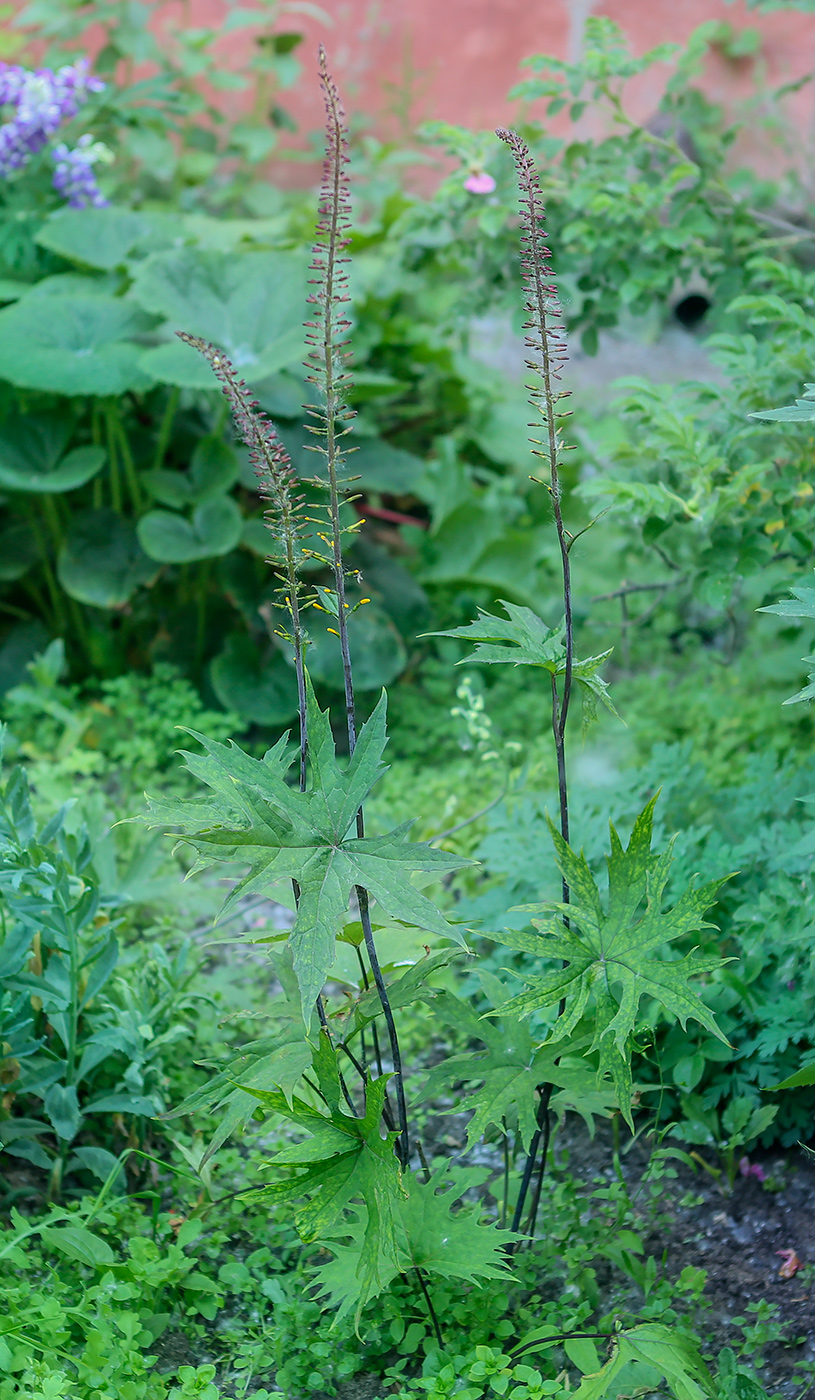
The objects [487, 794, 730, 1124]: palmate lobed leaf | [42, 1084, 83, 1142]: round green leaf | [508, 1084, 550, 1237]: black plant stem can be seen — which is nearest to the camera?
[487, 794, 730, 1124]: palmate lobed leaf

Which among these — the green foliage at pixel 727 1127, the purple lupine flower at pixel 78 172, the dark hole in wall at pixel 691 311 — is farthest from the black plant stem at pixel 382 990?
the dark hole in wall at pixel 691 311

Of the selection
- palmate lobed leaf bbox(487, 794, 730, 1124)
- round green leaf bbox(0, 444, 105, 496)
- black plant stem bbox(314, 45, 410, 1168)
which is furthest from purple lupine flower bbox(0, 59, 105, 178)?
palmate lobed leaf bbox(487, 794, 730, 1124)

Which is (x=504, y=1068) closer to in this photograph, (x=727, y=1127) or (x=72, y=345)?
(x=727, y=1127)

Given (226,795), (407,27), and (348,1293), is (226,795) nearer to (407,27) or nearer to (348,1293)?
(348,1293)

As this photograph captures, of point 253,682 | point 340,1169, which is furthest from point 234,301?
point 340,1169

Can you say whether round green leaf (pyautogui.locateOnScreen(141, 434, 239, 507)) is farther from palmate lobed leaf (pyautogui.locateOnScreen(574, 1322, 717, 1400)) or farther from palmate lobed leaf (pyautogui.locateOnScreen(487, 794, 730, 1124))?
palmate lobed leaf (pyautogui.locateOnScreen(574, 1322, 717, 1400))

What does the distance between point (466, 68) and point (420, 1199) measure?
15.0ft

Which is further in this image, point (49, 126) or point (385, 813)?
point (49, 126)

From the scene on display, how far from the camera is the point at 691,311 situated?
4809 mm

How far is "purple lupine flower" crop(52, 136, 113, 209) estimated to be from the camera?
11.0 feet

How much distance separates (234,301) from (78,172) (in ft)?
2.18

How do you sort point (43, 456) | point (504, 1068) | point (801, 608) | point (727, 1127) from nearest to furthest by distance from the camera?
1. point (801, 608)
2. point (504, 1068)
3. point (727, 1127)
4. point (43, 456)

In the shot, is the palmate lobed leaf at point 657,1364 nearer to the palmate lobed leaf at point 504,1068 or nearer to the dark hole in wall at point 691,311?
the palmate lobed leaf at point 504,1068

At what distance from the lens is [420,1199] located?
152 cm
